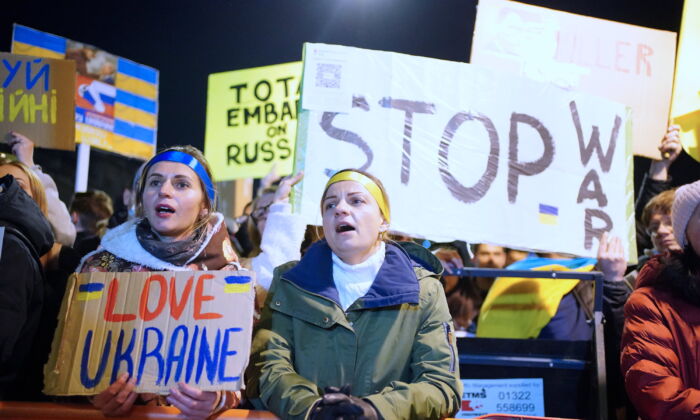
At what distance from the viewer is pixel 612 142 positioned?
4645 millimetres

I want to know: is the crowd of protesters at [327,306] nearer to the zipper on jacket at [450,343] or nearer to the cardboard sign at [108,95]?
the zipper on jacket at [450,343]

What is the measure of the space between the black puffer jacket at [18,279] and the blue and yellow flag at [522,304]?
241 cm

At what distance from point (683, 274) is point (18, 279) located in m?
2.64

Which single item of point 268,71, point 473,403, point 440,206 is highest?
point 268,71

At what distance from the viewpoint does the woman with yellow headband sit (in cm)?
246

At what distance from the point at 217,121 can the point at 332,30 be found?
3616mm

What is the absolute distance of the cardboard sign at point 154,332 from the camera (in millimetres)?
2465

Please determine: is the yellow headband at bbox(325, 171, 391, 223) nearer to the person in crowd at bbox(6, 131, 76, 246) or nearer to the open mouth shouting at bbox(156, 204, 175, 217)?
the open mouth shouting at bbox(156, 204, 175, 217)

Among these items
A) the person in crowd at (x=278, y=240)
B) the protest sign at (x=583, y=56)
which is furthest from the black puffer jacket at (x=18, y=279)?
the protest sign at (x=583, y=56)

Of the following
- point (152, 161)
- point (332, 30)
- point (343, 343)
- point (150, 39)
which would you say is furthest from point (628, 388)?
point (150, 39)

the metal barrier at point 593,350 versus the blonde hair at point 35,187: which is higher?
the blonde hair at point 35,187

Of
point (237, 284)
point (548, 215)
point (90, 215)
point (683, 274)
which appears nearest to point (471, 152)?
point (548, 215)

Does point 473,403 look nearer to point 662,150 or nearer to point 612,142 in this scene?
point 612,142

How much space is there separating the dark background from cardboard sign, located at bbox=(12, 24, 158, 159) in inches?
61.7
